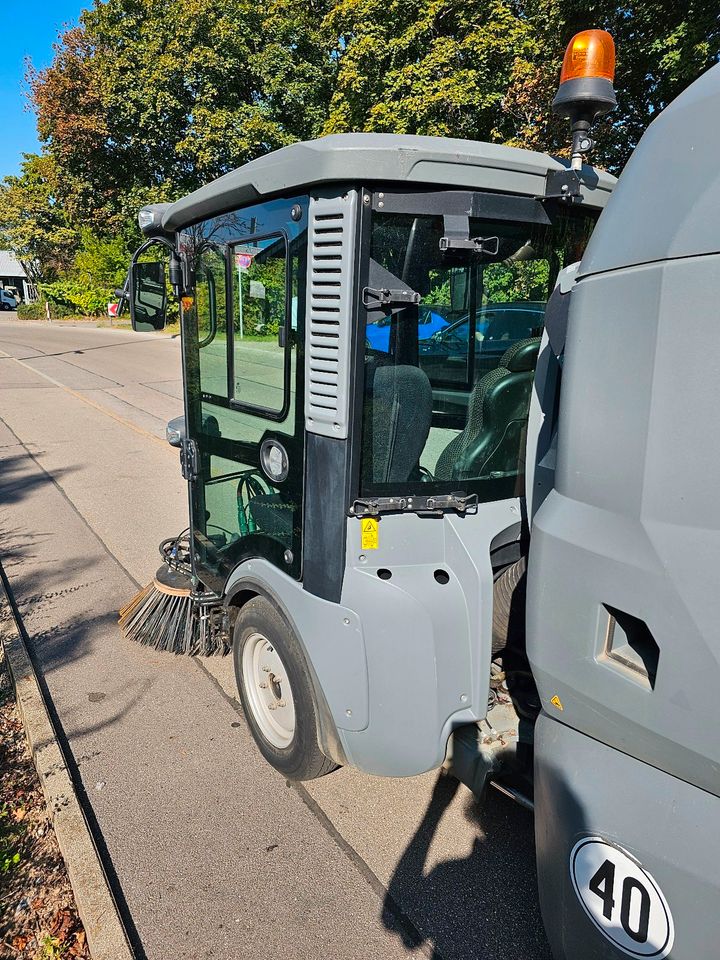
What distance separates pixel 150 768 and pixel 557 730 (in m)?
2.09

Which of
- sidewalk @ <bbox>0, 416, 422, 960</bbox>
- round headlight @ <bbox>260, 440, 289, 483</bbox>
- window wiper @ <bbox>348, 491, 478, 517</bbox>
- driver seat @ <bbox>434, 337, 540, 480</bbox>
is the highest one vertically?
driver seat @ <bbox>434, 337, 540, 480</bbox>

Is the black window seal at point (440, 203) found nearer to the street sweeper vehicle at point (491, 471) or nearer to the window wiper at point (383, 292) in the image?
the street sweeper vehicle at point (491, 471)

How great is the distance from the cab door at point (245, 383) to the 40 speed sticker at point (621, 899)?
4.27 feet

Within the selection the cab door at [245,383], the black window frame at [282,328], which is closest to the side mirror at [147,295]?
the cab door at [245,383]

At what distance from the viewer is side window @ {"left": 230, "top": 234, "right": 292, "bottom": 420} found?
2.31 metres

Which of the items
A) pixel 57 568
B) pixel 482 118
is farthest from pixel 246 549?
pixel 482 118

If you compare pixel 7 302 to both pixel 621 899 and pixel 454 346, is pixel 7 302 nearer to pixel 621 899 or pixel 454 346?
pixel 454 346

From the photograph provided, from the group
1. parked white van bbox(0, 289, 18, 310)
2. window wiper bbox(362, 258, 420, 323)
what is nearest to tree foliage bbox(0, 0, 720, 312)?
window wiper bbox(362, 258, 420, 323)

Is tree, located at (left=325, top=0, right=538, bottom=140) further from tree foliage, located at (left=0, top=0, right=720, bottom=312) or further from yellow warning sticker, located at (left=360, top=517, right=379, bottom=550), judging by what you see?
yellow warning sticker, located at (left=360, top=517, right=379, bottom=550)

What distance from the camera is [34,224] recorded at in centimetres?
3797

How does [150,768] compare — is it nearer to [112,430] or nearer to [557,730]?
[557,730]

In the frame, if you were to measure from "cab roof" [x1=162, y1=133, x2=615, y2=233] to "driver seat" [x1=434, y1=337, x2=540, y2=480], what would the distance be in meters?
0.59

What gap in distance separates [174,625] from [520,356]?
8.54ft

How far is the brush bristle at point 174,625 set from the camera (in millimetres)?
3596
